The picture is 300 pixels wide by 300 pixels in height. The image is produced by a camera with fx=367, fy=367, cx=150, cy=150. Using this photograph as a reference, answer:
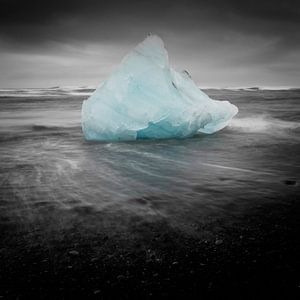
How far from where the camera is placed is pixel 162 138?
8.23 meters

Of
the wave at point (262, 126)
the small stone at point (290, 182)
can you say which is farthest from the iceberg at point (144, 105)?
the small stone at point (290, 182)

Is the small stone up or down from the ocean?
up

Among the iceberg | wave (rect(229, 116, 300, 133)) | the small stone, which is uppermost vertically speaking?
the iceberg

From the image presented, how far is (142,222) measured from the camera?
3.11 meters

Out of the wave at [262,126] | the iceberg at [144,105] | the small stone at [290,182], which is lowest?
the wave at [262,126]

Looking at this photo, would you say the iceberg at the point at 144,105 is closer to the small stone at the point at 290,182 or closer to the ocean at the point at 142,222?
the ocean at the point at 142,222

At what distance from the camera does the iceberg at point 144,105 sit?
7762mm

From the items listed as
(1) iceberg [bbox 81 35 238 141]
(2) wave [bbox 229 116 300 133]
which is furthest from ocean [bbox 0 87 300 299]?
(2) wave [bbox 229 116 300 133]

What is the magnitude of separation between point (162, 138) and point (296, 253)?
A: 5.85 metres

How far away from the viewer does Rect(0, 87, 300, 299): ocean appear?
2.20m

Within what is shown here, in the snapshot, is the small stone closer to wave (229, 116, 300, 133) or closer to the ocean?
the ocean

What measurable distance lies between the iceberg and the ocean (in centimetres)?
166

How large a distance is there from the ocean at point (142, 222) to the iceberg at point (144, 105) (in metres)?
1.66

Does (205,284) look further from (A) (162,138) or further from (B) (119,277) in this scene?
(A) (162,138)
